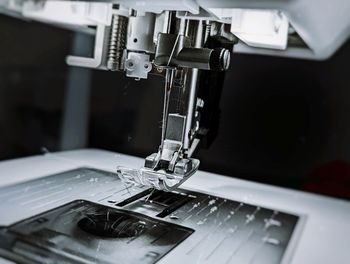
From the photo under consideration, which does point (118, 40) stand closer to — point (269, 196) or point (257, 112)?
point (269, 196)

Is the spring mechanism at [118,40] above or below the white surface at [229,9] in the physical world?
below

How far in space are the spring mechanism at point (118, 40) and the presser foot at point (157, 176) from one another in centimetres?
22

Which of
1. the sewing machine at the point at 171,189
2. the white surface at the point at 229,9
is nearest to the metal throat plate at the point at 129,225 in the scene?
the sewing machine at the point at 171,189

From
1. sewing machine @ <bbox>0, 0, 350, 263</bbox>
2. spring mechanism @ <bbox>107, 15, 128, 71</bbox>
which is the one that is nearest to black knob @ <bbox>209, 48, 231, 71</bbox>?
sewing machine @ <bbox>0, 0, 350, 263</bbox>

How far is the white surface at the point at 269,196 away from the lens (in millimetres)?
948

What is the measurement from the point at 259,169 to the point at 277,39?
2.14 ft

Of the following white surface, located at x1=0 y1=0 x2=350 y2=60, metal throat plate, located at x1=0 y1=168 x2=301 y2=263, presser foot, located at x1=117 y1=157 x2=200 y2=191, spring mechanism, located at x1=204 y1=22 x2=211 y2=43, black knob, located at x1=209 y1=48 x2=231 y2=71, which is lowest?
metal throat plate, located at x1=0 y1=168 x2=301 y2=263

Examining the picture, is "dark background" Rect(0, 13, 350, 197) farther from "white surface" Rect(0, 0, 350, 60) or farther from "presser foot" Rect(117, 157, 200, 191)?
"presser foot" Rect(117, 157, 200, 191)

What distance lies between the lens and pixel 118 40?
2.92 ft

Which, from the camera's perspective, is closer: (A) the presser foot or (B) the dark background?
(A) the presser foot

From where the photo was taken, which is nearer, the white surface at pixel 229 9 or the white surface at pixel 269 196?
the white surface at pixel 229 9

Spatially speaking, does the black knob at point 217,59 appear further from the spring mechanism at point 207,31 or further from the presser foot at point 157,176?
the presser foot at point 157,176

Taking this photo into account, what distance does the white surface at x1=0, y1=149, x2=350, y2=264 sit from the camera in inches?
37.3

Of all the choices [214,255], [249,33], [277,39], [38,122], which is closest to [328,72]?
[277,39]
